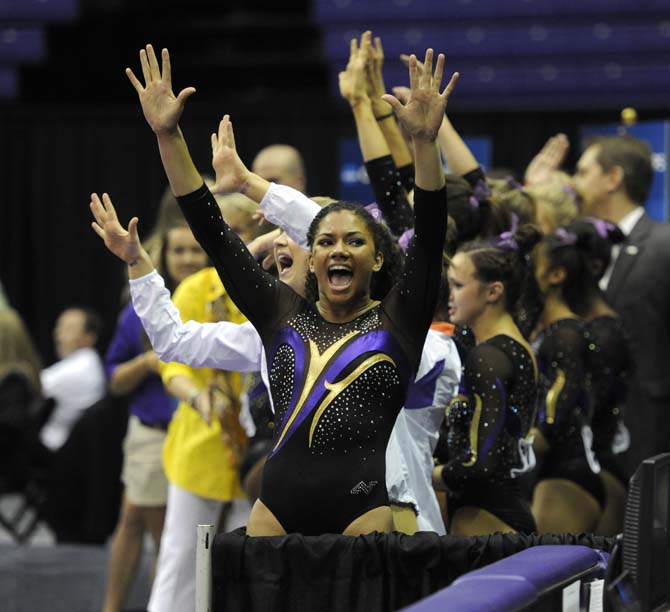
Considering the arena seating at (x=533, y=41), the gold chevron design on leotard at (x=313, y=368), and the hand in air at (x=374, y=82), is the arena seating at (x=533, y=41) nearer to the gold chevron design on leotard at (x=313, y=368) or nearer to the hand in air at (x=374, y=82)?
the hand in air at (x=374, y=82)

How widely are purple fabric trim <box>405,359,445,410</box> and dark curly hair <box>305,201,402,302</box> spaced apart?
24 centimetres

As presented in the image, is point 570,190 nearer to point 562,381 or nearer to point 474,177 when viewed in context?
point 474,177

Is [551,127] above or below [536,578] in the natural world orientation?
above

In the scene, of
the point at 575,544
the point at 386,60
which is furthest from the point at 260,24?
the point at 575,544

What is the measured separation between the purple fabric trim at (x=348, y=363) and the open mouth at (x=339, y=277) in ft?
0.39

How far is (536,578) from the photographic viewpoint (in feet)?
7.21

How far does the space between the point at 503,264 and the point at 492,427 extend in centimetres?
50

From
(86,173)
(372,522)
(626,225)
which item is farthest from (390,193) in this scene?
(86,173)

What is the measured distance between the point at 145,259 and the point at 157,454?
1.80 metres

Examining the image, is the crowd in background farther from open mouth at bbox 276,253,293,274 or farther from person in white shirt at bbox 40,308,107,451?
person in white shirt at bbox 40,308,107,451

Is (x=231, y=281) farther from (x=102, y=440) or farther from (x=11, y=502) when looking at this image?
(x=11, y=502)

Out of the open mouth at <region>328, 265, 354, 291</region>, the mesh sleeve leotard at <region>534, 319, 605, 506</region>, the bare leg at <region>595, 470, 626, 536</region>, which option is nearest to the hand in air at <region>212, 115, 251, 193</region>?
the open mouth at <region>328, 265, 354, 291</region>

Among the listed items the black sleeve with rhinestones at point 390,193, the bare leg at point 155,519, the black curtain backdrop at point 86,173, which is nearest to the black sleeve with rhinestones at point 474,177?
the black sleeve with rhinestones at point 390,193

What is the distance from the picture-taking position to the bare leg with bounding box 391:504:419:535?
305 cm
